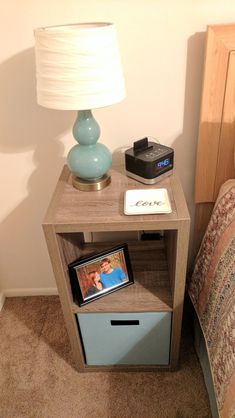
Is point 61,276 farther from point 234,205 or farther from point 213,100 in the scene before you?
point 213,100

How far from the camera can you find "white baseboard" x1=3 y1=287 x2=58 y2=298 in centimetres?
162

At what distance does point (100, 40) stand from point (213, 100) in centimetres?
46

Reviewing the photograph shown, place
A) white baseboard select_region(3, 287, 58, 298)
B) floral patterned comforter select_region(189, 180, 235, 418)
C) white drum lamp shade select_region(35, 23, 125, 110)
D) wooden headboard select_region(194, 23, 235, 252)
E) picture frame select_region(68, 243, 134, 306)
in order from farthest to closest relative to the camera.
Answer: white baseboard select_region(3, 287, 58, 298) → picture frame select_region(68, 243, 134, 306) → wooden headboard select_region(194, 23, 235, 252) → floral patterned comforter select_region(189, 180, 235, 418) → white drum lamp shade select_region(35, 23, 125, 110)

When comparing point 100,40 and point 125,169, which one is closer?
point 100,40

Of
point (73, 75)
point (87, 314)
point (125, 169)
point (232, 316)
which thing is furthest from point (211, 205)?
point (73, 75)

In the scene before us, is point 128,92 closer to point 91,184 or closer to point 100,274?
point 91,184

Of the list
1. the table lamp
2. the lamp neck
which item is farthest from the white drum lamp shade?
the lamp neck

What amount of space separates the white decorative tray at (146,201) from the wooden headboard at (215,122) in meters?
0.29

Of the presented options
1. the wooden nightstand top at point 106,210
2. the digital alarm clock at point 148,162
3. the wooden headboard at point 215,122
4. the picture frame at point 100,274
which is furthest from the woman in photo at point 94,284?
the wooden headboard at point 215,122

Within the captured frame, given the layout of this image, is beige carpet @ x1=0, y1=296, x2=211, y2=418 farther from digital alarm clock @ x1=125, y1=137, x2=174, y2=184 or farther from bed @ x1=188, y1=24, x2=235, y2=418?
digital alarm clock @ x1=125, y1=137, x2=174, y2=184

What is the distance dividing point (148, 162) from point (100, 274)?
0.43m

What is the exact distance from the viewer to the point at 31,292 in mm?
1632

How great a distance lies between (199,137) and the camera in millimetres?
1106

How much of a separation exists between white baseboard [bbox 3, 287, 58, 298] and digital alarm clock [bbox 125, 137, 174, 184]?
0.87m
